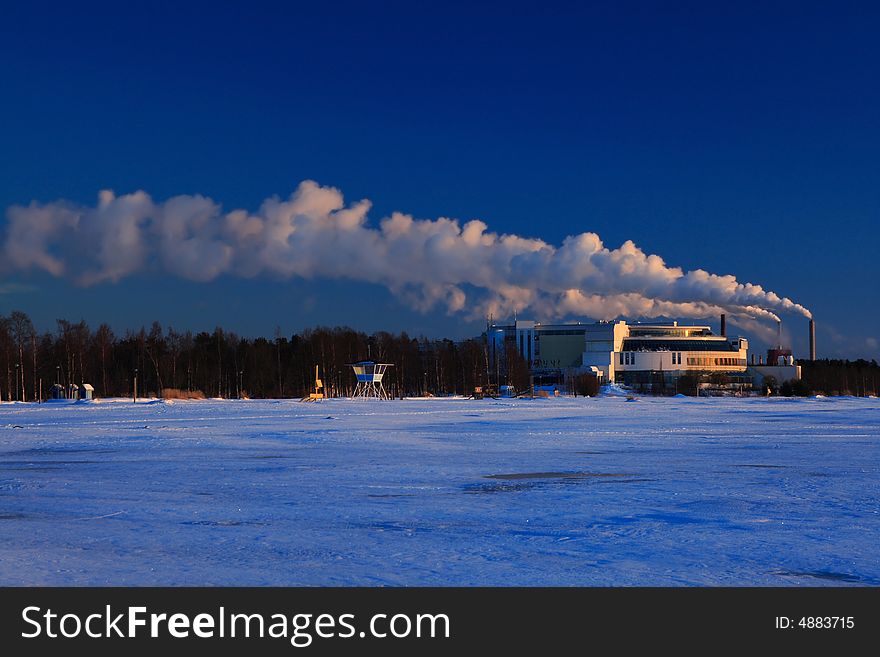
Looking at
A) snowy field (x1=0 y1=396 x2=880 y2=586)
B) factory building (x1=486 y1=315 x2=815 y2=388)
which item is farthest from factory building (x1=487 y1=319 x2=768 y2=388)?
snowy field (x1=0 y1=396 x2=880 y2=586)

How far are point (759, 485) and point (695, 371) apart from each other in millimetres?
99788

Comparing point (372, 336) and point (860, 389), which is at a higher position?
point (372, 336)

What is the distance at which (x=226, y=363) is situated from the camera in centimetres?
9388

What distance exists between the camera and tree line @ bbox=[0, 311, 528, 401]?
78562 millimetres

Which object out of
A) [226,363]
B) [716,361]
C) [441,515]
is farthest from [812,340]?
[441,515]

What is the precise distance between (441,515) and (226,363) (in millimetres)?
87010

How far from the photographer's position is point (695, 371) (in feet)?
356

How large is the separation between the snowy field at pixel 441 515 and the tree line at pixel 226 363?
57.6m

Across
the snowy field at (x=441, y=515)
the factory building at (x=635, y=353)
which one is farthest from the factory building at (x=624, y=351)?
the snowy field at (x=441, y=515)

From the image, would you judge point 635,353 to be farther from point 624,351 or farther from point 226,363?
point 226,363
